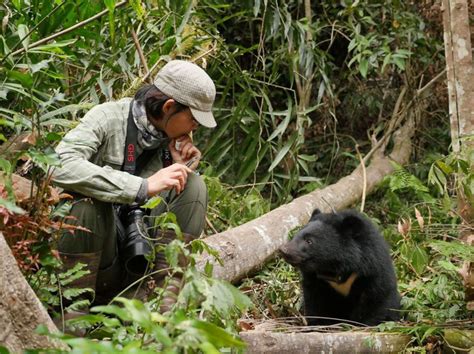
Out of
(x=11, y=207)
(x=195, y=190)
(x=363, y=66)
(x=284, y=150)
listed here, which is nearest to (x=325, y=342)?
(x=195, y=190)

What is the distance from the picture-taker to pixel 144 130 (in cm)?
416

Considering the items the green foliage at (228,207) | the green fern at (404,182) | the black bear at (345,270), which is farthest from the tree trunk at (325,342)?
the green fern at (404,182)

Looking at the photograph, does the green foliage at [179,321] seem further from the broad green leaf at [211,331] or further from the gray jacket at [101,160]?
the gray jacket at [101,160]

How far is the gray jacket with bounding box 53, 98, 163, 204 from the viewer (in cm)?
372

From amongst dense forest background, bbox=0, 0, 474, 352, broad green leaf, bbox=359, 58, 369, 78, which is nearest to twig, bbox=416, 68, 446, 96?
dense forest background, bbox=0, 0, 474, 352

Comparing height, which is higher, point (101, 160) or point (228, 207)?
point (101, 160)

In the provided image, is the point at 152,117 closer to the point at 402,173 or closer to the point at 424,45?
the point at 402,173

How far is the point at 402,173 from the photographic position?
7398 mm

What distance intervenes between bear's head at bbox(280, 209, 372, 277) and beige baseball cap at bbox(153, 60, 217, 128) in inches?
47.5

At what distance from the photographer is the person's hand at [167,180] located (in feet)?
12.3

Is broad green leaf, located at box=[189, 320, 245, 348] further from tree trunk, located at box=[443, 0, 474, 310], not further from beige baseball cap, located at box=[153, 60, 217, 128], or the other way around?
tree trunk, located at box=[443, 0, 474, 310]

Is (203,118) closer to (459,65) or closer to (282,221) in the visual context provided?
(282,221)

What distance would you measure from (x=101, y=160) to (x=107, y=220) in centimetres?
33

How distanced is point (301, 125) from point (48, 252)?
16.6ft
